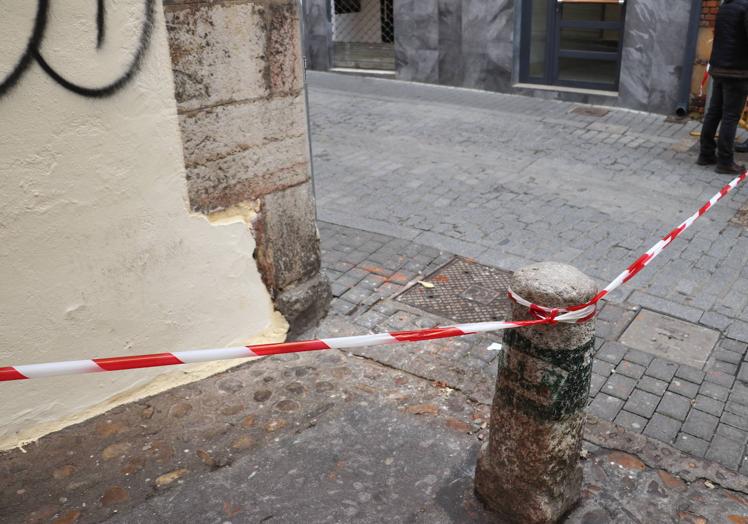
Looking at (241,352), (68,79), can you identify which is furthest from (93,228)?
(241,352)

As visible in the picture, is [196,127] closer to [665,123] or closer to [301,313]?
[301,313]

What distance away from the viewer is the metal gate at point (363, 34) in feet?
43.0

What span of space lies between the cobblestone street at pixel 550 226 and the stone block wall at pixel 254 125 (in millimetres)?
755

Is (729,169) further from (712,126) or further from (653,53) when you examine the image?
(653,53)

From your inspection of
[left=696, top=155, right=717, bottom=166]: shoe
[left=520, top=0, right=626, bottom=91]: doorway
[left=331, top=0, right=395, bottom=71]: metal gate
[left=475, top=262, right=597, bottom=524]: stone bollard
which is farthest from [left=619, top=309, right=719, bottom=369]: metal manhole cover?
[left=331, top=0, right=395, bottom=71]: metal gate

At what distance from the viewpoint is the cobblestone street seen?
165 inches

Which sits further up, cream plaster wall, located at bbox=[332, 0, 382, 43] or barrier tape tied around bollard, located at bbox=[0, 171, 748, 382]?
cream plaster wall, located at bbox=[332, 0, 382, 43]

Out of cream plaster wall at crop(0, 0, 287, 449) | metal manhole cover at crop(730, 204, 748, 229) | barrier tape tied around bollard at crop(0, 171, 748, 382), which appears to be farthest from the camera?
metal manhole cover at crop(730, 204, 748, 229)

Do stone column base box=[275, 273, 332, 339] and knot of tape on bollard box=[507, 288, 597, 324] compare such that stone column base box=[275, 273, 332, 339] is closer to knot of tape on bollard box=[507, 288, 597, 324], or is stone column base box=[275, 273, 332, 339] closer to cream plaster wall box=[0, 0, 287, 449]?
cream plaster wall box=[0, 0, 287, 449]

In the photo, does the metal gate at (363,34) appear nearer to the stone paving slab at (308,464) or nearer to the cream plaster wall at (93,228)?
the cream plaster wall at (93,228)

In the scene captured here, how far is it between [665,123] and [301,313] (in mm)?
7031

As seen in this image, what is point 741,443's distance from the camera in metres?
3.71

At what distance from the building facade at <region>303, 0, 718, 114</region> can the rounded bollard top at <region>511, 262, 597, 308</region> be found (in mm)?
7963

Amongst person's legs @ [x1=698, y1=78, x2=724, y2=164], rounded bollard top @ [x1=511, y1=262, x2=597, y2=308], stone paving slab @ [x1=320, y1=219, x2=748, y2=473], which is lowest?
stone paving slab @ [x1=320, y1=219, x2=748, y2=473]
